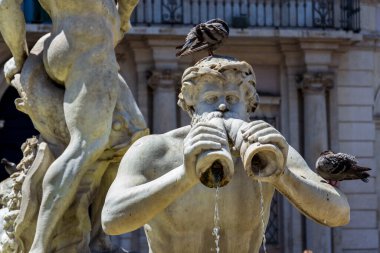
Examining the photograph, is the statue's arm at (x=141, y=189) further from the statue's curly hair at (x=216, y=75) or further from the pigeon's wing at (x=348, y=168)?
the pigeon's wing at (x=348, y=168)

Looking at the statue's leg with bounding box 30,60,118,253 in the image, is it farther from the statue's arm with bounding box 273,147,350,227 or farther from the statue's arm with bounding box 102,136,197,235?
the statue's arm with bounding box 273,147,350,227

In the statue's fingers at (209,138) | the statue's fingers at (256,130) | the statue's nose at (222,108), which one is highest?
the statue's nose at (222,108)

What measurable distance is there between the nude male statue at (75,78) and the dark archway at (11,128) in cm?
1331

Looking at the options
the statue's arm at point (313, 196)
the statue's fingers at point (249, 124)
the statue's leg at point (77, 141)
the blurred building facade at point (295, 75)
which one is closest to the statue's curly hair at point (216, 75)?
the statue's arm at point (313, 196)

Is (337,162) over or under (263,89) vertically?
over

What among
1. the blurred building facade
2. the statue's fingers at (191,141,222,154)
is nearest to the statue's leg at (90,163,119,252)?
the statue's fingers at (191,141,222,154)

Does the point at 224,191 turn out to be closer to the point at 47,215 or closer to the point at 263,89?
the point at 47,215

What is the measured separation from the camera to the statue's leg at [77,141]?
6.78 metres

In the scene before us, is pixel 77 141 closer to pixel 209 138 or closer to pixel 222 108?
pixel 222 108

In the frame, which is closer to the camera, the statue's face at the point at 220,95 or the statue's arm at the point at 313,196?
the statue's arm at the point at 313,196

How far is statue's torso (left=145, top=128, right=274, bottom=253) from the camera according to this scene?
15.1ft

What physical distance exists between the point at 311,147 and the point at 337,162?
16.1 metres

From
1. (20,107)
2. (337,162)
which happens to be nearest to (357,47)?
Result: (20,107)

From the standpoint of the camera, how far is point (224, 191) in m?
4.58
